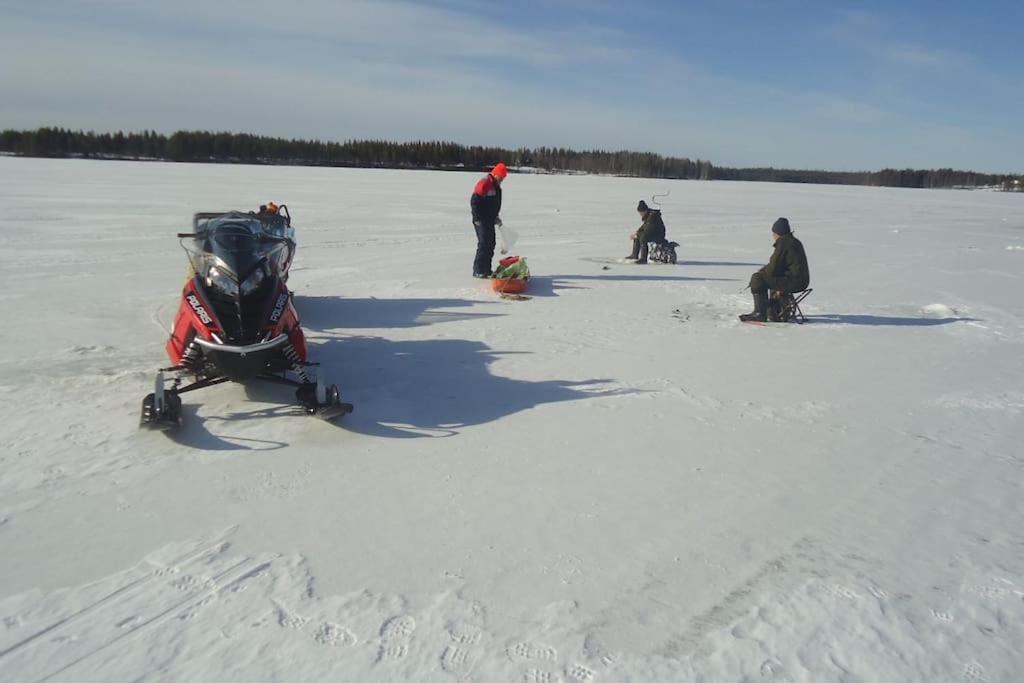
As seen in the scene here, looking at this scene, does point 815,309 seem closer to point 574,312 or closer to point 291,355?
point 574,312

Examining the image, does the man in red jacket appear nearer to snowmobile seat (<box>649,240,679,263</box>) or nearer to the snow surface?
the snow surface

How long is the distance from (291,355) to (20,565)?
7.29 feet

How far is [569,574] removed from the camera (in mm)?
3080

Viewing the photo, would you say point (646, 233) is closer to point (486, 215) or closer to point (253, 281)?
point (486, 215)

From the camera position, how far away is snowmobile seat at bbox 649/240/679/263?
12.4 meters

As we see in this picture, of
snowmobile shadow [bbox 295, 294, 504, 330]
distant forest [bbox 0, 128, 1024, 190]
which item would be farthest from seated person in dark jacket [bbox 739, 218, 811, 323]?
distant forest [bbox 0, 128, 1024, 190]

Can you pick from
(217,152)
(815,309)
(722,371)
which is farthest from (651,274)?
(217,152)

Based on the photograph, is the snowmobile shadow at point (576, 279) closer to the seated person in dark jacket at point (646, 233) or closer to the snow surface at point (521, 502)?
the seated person in dark jacket at point (646, 233)

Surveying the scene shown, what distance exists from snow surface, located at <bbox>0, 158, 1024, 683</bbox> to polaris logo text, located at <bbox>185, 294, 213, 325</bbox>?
2.10 feet

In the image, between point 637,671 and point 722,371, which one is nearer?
point 637,671

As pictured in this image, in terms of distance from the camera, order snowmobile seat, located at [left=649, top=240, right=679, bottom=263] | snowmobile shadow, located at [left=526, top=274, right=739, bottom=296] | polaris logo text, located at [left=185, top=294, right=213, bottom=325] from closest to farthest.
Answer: polaris logo text, located at [left=185, top=294, right=213, bottom=325], snowmobile shadow, located at [left=526, top=274, right=739, bottom=296], snowmobile seat, located at [left=649, top=240, right=679, bottom=263]

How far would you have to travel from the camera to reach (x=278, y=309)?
4965 mm

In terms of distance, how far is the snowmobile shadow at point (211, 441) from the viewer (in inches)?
168

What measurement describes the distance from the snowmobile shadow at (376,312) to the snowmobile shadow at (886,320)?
4.15m
